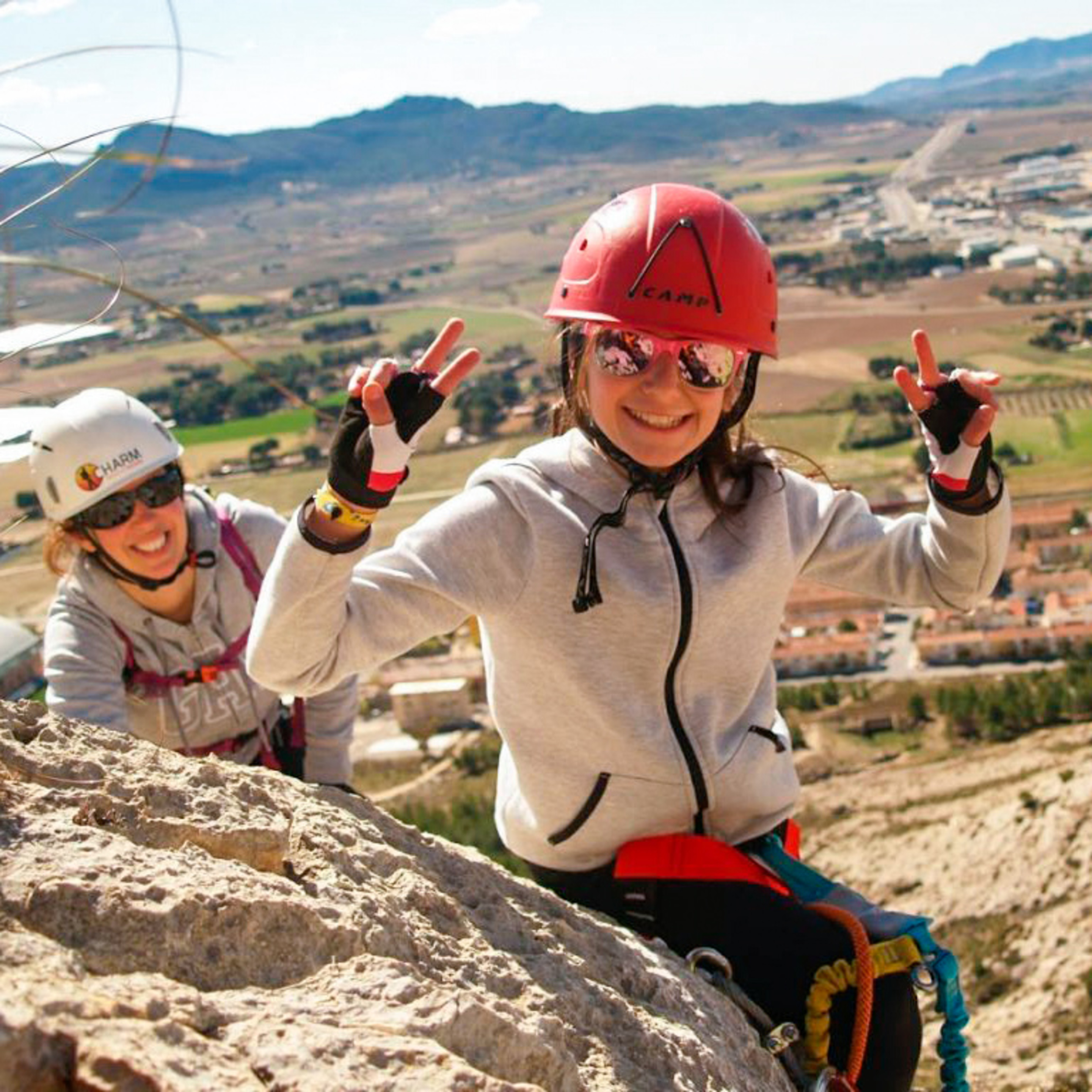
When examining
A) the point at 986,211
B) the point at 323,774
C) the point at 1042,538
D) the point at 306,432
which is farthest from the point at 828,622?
the point at 986,211

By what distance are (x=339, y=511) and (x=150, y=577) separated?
A: 1489 mm

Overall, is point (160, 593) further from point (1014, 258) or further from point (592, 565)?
point (1014, 258)

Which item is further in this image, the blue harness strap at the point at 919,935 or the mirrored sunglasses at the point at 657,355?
the mirrored sunglasses at the point at 657,355

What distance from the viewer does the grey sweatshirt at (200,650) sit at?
3.59 m

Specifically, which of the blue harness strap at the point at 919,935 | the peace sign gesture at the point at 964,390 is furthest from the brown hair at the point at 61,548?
the peace sign gesture at the point at 964,390

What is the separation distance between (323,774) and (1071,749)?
17.3 metres

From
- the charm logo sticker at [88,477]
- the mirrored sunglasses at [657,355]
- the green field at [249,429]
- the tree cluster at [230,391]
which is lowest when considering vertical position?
the green field at [249,429]

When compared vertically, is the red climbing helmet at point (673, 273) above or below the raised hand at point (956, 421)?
above

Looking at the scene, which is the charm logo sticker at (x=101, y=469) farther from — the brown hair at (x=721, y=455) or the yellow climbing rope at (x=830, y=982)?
the yellow climbing rope at (x=830, y=982)

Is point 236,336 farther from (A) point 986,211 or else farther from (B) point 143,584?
(B) point 143,584

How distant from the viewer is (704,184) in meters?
144

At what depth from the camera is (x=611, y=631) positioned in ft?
8.73

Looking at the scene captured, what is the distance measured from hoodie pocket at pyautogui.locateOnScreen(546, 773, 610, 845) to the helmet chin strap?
1443mm

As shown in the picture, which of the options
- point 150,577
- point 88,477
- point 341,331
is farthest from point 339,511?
point 341,331
